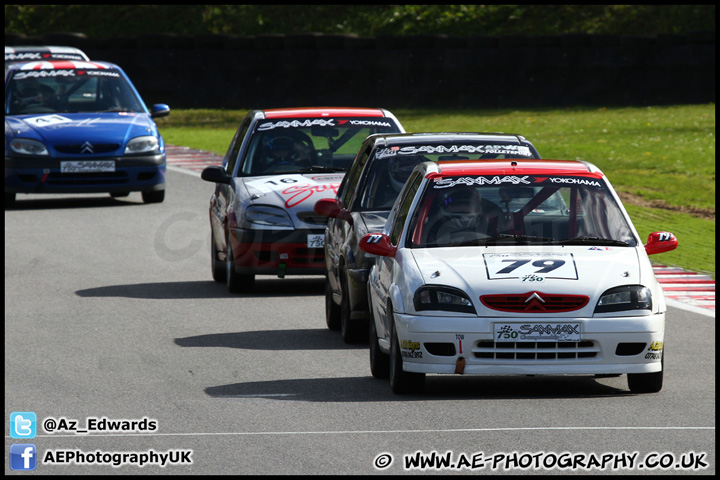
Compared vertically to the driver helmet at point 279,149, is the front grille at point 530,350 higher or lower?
lower

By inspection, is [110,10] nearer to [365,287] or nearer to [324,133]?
[324,133]

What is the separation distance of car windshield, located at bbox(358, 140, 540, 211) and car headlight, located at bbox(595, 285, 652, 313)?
3202 mm

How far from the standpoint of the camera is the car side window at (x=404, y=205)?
9.84 meters

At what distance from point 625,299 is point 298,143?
637cm

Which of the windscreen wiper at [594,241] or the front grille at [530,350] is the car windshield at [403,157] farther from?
the front grille at [530,350]

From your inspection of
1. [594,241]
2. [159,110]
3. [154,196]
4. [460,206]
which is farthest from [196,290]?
[159,110]

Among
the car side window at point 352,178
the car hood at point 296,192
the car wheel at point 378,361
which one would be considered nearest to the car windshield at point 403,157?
the car side window at point 352,178

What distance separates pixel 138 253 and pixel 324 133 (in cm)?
321

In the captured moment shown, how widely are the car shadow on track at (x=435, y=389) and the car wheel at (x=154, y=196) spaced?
11711 millimetres

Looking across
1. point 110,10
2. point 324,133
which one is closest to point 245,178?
point 324,133

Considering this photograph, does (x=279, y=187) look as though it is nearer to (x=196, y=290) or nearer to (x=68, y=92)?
(x=196, y=290)

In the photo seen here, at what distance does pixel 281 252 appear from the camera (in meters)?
13.5

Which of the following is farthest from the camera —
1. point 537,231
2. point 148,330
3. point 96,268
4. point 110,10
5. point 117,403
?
point 110,10

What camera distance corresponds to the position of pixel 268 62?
120ft
